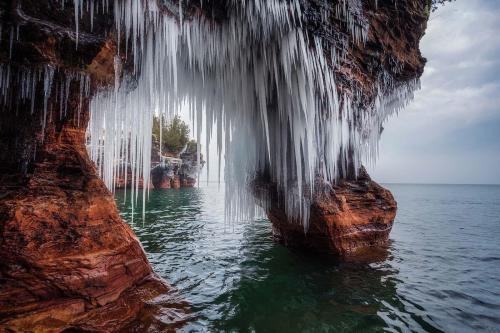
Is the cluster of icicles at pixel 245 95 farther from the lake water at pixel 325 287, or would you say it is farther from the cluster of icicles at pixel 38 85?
the lake water at pixel 325 287

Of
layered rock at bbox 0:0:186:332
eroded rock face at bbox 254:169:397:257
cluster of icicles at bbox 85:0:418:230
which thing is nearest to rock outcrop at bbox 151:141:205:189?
eroded rock face at bbox 254:169:397:257

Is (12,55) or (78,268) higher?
(12,55)

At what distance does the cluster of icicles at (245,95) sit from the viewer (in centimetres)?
451

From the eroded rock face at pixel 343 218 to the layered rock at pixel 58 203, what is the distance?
15.0 feet

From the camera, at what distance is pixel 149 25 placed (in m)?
4.10

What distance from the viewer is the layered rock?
291 cm

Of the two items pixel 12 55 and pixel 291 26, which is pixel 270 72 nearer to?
pixel 291 26

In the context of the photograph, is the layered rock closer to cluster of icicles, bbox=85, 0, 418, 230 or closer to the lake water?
cluster of icicles, bbox=85, 0, 418, 230

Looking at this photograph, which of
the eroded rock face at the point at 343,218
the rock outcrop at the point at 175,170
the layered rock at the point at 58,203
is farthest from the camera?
the rock outcrop at the point at 175,170

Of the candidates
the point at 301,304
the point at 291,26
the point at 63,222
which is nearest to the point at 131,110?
the point at 63,222

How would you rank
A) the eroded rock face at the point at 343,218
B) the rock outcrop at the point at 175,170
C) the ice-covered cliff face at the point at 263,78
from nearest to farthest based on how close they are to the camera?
the ice-covered cliff face at the point at 263,78, the eroded rock face at the point at 343,218, the rock outcrop at the point at 175,170

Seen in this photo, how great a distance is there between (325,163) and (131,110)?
17.4 ft

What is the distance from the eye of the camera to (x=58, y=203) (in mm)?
3328

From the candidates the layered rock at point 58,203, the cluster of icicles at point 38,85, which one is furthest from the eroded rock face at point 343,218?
the cluster of icicles at point 38,85
